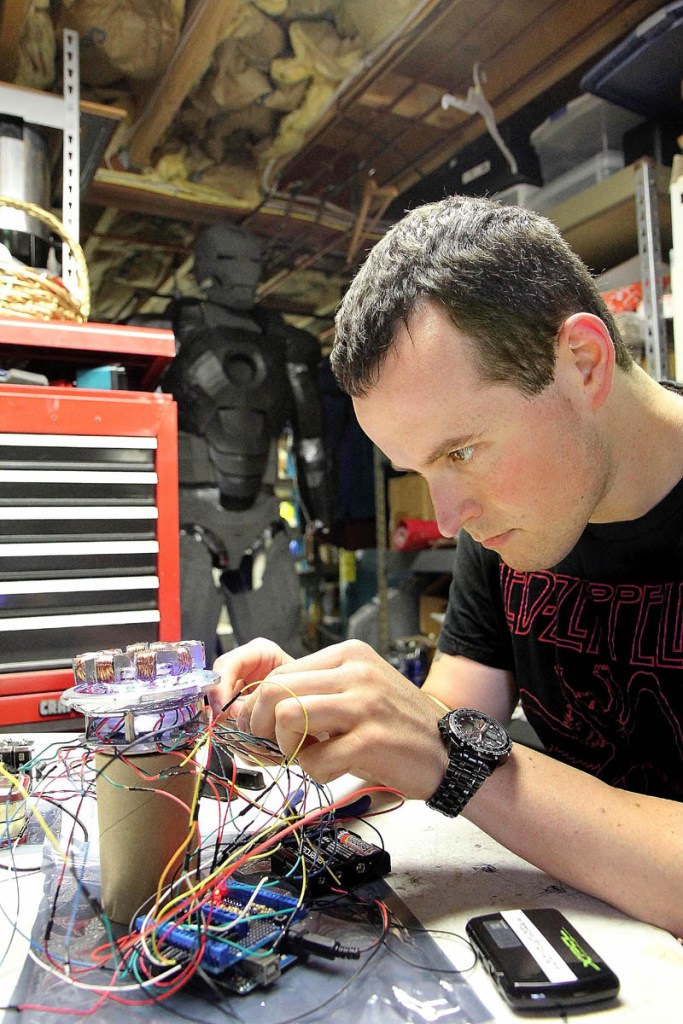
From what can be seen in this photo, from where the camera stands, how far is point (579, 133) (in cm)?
185

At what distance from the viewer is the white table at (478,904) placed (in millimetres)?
410

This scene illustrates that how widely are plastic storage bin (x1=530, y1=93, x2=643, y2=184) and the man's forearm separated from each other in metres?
1.71

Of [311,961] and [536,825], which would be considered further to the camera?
[536,825]

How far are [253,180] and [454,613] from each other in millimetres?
1926

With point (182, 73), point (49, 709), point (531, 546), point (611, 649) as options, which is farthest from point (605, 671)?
point (182, 73)

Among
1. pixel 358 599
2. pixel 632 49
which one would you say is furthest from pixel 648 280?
pixel 358 599

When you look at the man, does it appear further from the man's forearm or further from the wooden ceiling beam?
the wooden ceiling beam

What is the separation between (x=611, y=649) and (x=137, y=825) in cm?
55

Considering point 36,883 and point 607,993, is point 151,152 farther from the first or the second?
point 607,993

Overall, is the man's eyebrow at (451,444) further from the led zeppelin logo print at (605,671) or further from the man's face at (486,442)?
the led zeppelin logo print at (605,671)

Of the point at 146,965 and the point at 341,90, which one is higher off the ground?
the point at 341,90

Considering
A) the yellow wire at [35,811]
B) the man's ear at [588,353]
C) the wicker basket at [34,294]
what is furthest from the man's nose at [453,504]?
the wicker basket at [34,294]

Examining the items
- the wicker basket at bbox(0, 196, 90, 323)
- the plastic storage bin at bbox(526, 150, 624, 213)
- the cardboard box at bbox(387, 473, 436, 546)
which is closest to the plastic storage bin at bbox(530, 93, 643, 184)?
the plastic storage bin at bbox(526, 150, 624, 213)

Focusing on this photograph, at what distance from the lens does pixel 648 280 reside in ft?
5.29
